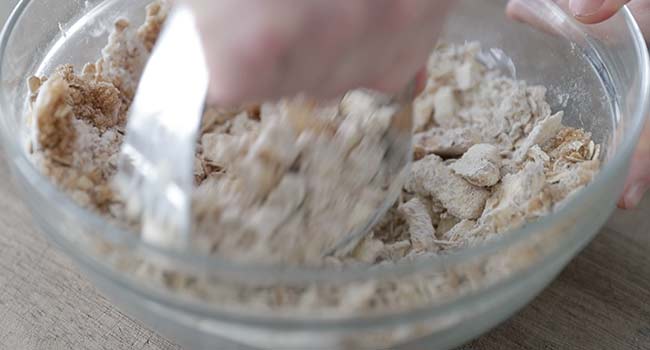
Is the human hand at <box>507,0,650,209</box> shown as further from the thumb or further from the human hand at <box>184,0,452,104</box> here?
the human hand at <box>184,0,452,104</box>

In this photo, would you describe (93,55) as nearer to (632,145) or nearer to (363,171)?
(363,171)

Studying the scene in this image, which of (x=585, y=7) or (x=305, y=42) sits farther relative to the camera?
(x=585, y=7)

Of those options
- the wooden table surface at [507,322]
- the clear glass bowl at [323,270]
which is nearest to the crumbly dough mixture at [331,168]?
the clear glass bowl at [323,270]

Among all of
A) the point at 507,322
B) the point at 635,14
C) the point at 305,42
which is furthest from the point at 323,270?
the point at 635,14

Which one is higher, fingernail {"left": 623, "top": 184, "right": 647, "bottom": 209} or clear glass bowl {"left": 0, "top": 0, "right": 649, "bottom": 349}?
fingernail {"left": 623, "top": 184, "right": 647, "bottom": 209}

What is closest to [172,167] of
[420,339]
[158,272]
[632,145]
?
[158,272]

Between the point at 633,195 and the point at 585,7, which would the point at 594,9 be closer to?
the point at 585,7

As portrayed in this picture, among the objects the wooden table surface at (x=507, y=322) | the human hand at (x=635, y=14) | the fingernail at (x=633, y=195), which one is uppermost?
the human hand at (x=635, y=14)

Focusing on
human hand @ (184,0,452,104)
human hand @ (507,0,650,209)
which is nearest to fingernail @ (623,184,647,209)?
human hand @ (507,0,650,209)

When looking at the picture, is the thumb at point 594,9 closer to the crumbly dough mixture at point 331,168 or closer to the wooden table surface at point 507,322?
the crumbly dough mixture at point 331,168
